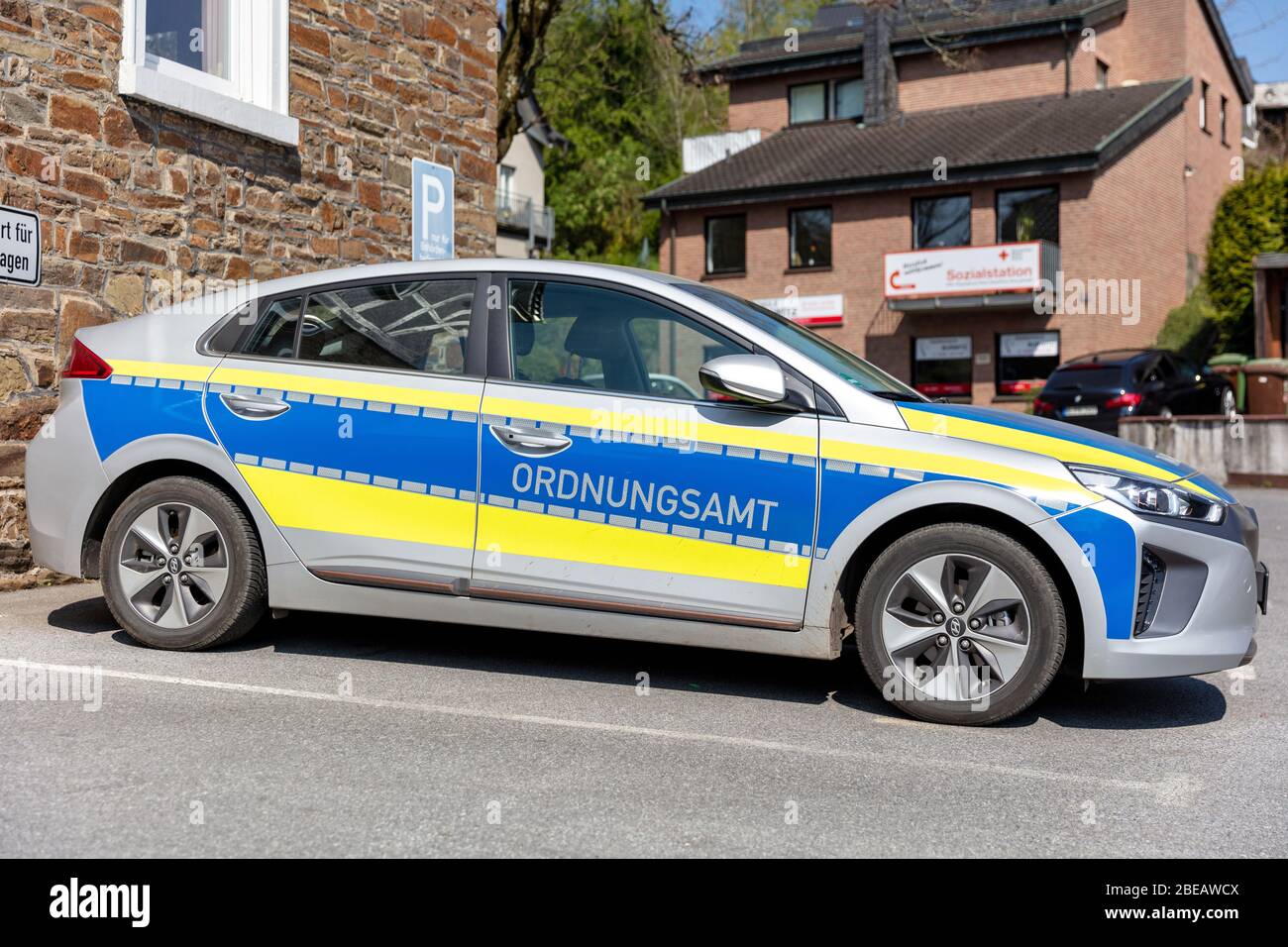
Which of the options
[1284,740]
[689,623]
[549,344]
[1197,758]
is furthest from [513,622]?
[1284,740]

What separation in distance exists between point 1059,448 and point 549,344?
2.02 meters

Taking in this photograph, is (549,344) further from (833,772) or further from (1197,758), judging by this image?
(1197,758)

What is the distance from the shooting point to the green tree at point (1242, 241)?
31.1 meters

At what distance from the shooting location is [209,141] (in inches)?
362

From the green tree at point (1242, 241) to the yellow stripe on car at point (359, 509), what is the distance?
3039 centimetres

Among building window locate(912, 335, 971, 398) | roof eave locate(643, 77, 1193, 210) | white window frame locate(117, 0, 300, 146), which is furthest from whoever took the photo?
building window locate(912, 335, 971, 398)

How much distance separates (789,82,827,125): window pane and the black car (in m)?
20.1

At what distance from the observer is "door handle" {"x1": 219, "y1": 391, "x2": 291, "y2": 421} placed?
18.1ft

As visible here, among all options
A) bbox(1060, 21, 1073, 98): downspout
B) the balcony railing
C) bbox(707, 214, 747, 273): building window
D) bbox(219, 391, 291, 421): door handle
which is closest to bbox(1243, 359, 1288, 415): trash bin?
bbox(219, 391, 291, 421): door handle

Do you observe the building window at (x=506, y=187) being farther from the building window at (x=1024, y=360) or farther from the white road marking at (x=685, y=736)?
the white road marking at (x=685, y=736)

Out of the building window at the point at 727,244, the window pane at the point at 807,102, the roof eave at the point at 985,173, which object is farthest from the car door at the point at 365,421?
the window pane at the point at 807,102

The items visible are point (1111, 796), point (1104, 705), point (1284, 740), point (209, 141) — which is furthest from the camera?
point (209, 141)

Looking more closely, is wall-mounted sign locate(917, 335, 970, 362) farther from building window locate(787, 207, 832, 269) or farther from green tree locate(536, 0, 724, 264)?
green tree locate(536, 0, 724, 264)

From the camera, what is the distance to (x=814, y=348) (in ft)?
17.5
